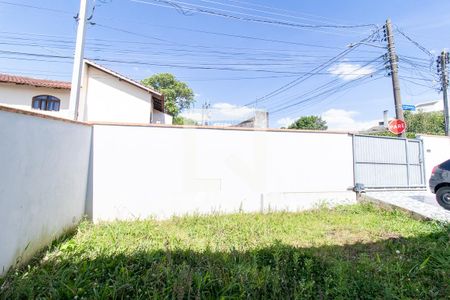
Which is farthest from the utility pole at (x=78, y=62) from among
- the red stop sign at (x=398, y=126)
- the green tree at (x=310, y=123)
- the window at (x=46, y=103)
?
the green tree at (x=310, y=123)

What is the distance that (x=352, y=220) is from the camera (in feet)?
17.1

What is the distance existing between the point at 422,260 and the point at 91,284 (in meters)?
3.88

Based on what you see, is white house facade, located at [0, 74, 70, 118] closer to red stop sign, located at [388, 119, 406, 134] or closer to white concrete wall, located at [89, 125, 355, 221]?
white concrete wall, located at [89, 125, 355, 221]

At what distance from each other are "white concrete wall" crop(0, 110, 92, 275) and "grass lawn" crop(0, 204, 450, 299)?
271mm

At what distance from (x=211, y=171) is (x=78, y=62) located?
423cm

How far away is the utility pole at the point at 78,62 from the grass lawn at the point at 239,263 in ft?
9.73

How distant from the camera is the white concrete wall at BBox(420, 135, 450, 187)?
8188 mm

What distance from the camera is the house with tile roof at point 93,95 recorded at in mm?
11023

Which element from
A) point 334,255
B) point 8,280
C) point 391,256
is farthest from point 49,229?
point 391,256

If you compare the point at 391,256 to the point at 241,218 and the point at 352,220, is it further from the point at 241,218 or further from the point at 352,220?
the point at 241,218

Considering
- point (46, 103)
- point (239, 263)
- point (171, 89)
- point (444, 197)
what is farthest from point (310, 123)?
point (239, 263)

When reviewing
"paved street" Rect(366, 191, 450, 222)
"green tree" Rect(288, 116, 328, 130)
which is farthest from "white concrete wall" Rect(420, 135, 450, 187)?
"green tree" Rect(288, 116, 328, 130)

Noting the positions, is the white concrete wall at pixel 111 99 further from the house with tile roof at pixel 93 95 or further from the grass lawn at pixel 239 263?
the grass lawn at pixel 239 263

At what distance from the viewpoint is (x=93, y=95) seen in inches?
437
